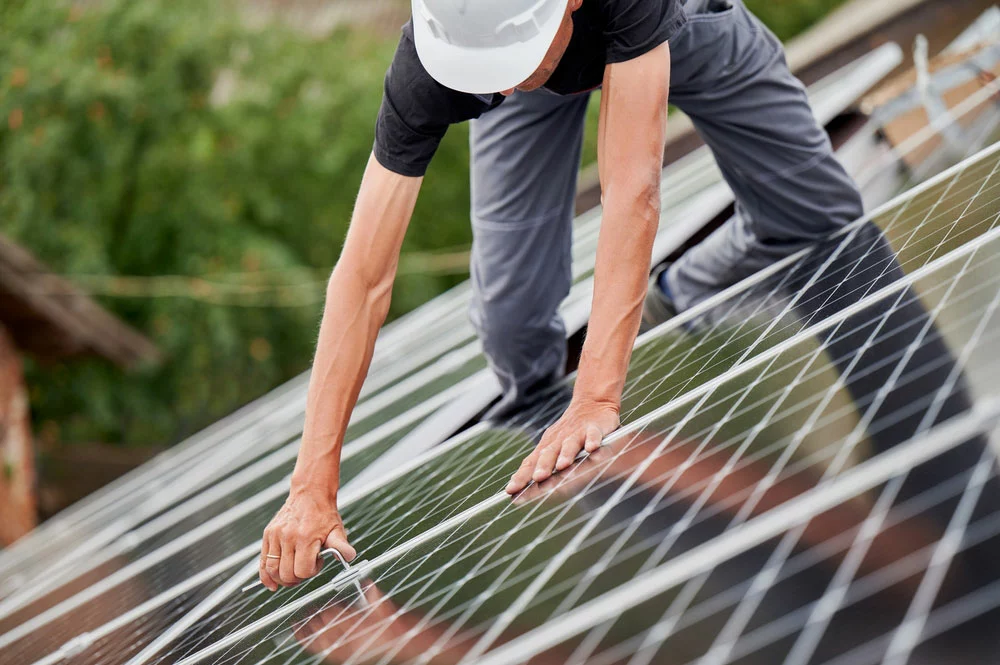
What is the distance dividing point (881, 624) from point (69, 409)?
17.1m

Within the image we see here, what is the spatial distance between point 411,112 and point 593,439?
1.03m

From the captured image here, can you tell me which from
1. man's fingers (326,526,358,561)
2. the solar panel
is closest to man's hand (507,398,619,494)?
man's fingers (326,526,358,561)

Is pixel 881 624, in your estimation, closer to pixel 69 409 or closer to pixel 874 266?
pixel 874 266

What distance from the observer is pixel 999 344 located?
181cm

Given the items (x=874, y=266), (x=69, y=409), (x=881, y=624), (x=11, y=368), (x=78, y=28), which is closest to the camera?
(x=881, y=624)

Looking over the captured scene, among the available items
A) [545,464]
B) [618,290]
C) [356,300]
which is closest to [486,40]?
[618,290]

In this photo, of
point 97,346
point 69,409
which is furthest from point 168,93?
point 97,346

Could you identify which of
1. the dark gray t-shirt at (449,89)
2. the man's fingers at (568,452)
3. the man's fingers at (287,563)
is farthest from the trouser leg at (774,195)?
the man's fingers at (287,563)

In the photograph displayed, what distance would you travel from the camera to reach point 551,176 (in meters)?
3.58

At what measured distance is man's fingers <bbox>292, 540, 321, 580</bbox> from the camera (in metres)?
2.68

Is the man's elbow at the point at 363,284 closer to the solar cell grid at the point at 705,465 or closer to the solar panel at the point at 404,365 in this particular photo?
the solar cell grid at the point at 705,465

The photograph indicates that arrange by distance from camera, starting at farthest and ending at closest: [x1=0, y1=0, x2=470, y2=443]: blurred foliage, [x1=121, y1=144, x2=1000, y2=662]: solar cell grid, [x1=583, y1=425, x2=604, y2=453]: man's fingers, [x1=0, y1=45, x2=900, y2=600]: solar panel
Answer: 1. [x1=0, y1=0, x2=470, y2=443]: blurred foliage
2. [x1=0, y1=45, x2=900, y2=600]: solar panel
3. [x1=583, y1=425, x2=604, y2=453]: man's fingers
4. [x1=121, y1=144, x2=1000, y2=662]: solar cell grid

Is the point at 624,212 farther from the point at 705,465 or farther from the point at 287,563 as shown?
the point at 287,563

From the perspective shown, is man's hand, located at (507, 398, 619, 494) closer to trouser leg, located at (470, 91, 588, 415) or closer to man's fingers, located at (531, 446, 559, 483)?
man's fingers, located at (531, 446, 559, 483)
